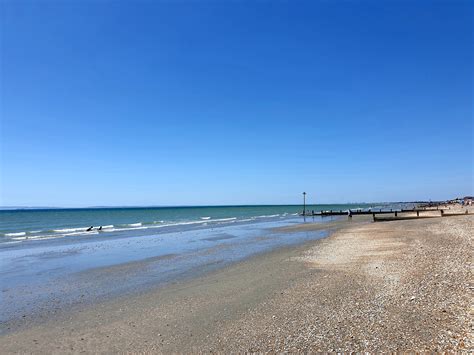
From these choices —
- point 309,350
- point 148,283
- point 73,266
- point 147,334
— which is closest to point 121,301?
point 148,283

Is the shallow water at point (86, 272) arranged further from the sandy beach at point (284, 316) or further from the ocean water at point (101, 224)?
the ocean water at point (101, 224)

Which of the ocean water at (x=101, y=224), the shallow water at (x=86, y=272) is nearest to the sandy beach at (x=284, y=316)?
the shallow water at (x=86, y=272)

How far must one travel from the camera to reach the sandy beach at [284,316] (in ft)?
21.4

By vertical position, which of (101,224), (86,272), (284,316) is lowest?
(101,224)

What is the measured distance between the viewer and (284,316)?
8.08 meters

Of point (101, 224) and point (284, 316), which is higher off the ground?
point (284, 316)

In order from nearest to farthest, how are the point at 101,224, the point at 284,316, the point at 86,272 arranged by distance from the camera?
the point at 284,316 < the point at 86,272 < the point at 101,224

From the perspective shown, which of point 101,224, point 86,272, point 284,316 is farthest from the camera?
point 101,224

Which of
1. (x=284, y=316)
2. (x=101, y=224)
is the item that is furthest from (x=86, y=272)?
(x=101, y=224)

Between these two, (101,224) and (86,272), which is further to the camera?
(101,224)

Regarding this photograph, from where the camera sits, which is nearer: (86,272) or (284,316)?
(284,316)

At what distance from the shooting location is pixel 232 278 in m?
12.9

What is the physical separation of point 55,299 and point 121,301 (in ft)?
8.70

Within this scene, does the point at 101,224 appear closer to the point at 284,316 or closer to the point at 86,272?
the point at 86,272
